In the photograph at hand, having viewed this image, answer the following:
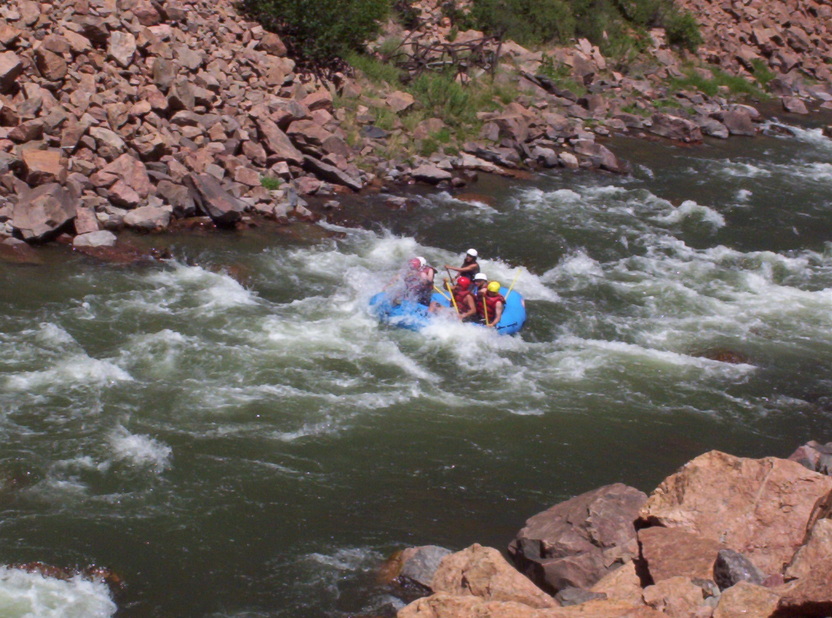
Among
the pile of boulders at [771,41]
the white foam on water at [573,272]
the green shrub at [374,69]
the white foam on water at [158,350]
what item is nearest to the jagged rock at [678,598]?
the white foam on water at [158,350]

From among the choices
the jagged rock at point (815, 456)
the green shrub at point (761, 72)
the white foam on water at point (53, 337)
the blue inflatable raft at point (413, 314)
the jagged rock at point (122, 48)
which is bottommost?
the white foam on water at point (53, 337)

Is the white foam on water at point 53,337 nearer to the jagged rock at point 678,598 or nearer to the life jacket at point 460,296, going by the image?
the life jacket at point 460,296

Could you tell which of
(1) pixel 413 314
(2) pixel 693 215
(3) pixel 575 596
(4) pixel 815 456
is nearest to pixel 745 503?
(3) pixel 575 596

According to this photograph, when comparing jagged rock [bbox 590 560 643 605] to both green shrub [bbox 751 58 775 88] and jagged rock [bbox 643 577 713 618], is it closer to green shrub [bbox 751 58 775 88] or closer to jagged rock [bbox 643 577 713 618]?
jagged rock [bbox 643 577 713 618]

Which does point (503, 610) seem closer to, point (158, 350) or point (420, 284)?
point (158, 350)

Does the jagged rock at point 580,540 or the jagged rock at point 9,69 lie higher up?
the jagged rock at point 9,69

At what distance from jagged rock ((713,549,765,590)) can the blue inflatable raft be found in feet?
18.0

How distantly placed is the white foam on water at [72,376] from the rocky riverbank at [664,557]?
3.60m

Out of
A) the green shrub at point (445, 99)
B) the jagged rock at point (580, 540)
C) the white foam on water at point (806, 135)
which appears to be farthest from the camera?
the white foam on water at point (806, 135)

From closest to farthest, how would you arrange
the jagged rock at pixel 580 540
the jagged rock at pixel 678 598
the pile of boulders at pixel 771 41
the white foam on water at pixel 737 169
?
the jagged rock at pixel 678 598
the jagged rock at pixel 580 540
the white foam on water at pixel 737 169
the pile of boulders at pixel 771 41

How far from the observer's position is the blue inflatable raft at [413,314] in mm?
10641

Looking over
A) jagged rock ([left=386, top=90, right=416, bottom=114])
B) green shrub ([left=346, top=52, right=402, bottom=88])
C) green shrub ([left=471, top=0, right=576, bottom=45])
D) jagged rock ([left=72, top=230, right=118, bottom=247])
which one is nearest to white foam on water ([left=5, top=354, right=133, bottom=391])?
jagged rock ([left=72, top=230, right=118, bottom=247])

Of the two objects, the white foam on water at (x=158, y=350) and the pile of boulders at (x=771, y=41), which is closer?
the white foam on water at (x=158, y=350)

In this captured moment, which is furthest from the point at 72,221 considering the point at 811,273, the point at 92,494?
the point at 811,273
